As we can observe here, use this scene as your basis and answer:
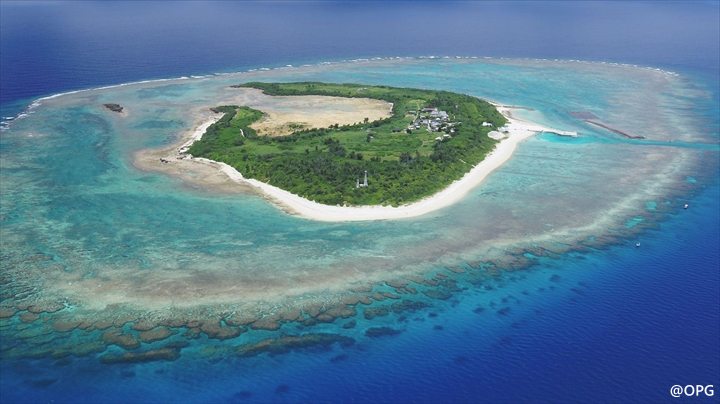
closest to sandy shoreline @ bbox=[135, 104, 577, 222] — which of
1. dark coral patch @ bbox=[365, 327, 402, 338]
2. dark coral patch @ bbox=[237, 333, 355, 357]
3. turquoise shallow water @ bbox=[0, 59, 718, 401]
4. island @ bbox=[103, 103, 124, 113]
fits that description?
turquoise shallow water @ bbox=[0, 59, 718, 401]

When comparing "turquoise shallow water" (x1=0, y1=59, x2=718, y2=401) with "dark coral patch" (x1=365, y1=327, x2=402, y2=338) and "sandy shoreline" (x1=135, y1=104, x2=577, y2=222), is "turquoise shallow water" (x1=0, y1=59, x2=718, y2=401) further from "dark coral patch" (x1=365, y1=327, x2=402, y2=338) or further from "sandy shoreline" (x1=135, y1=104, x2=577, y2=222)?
"sandy shoreline" (x1=135, y1=104, x2=577, y2=222)

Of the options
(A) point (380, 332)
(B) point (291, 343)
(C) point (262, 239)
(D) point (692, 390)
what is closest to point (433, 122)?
(C) point (262, 239)

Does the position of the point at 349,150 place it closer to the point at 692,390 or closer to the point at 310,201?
the point at 310,201

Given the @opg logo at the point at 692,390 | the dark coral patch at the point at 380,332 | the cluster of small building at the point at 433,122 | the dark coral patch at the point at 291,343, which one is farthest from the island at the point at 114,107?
the @opg logo at the point at 692,390

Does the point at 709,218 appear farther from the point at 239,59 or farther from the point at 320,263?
the point at 239,59

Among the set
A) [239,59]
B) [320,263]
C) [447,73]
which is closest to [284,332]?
[320,263]
